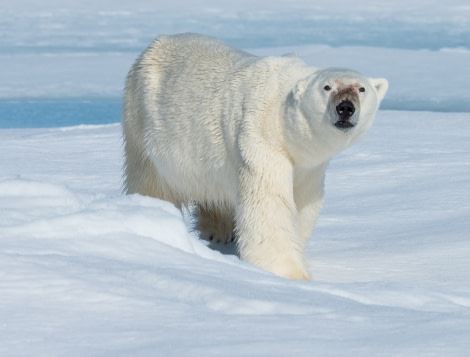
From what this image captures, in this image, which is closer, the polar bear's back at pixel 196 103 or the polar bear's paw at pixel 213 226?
the polar bear's back at pixel 196 103

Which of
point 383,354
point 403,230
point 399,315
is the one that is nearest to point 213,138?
point 403,230

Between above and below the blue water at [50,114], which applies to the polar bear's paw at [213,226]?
above

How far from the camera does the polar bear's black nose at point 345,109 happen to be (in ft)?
11.3

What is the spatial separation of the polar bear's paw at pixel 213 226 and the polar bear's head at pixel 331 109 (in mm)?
932

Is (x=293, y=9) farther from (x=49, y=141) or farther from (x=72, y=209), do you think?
(x=72, y=209)

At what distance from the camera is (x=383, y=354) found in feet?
5.85

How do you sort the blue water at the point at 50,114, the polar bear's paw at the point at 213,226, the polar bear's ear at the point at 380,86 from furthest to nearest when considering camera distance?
the blue water at the point at 50,114, the polar bear's paw at the point at 213,226, the polar bear's ear at the point at 380,86

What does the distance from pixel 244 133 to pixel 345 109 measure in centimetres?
48

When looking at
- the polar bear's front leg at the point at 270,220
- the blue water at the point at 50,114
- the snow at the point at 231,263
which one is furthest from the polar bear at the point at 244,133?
the blue water at the point at 50,114

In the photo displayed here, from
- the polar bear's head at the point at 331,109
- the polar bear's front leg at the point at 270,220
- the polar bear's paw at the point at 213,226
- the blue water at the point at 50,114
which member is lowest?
the blue water at the point at 50,114


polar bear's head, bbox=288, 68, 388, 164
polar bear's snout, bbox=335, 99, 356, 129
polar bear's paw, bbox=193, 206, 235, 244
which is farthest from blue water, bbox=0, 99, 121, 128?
polar bear's snout, bbox=335, 99, 356, 129

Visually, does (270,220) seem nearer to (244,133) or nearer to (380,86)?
(244,133)

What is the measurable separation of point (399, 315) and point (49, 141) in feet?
18.7

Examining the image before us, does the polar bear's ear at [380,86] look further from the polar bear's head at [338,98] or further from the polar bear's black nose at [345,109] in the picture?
the polar bear's black nose at [345,109]
